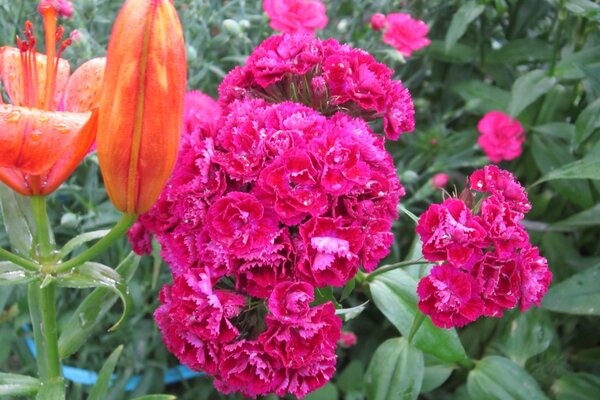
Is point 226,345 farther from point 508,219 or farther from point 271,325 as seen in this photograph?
point 508,219

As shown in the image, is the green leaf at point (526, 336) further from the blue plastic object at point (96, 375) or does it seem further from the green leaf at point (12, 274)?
the green leaf at point (12, 274)

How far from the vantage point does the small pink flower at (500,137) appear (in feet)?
4.16

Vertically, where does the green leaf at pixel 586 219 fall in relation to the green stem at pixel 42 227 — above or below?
below

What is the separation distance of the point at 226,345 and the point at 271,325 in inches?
1.8

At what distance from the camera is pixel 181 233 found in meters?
0.69

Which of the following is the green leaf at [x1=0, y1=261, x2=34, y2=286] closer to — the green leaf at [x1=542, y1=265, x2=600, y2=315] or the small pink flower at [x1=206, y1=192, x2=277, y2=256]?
the small pink flower at [x1=206, y1=192, x2=277, y2=256]

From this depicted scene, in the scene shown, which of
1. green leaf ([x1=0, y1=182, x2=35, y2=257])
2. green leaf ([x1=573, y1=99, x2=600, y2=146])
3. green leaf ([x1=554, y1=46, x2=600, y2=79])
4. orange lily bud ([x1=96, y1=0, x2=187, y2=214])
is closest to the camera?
orange lily bud ([x1=96, y1=0, x2=187, y2=214])

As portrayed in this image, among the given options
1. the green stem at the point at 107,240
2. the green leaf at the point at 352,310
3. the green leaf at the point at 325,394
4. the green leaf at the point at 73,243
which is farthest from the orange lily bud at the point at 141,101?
the green leaf at the point at 325,394

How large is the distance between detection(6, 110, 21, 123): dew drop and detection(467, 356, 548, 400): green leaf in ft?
2.37

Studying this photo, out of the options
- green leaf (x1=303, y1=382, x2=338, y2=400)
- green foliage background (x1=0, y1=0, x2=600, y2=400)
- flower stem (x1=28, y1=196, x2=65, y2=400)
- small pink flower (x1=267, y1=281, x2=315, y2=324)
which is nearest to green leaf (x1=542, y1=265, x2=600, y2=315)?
green foliage background (x1=0, y1=0, x2=600, y2=400)

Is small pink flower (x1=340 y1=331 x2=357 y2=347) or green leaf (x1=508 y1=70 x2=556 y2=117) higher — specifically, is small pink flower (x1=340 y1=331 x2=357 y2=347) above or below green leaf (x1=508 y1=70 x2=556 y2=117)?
below

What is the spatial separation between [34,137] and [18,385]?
1.01 ft

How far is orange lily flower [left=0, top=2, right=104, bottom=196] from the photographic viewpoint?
1.90 feet

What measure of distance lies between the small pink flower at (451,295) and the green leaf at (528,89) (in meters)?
0.64
